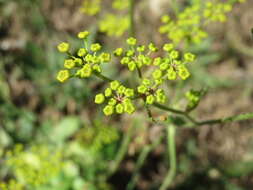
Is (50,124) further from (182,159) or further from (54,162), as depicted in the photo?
(182,159)

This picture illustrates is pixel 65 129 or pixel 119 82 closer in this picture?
pixel 119 82

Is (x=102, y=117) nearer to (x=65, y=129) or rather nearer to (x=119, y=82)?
(x=65, y=129)

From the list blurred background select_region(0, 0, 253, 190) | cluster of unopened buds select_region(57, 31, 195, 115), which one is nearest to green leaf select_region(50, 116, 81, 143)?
blurred background select_region(0, 0, 253, 190)

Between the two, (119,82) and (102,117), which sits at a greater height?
(102,117)

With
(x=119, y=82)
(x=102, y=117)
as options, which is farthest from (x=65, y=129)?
(x=119, y=82)

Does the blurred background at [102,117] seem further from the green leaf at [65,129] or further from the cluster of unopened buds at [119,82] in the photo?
the cluster of unopened buds at [119,82]

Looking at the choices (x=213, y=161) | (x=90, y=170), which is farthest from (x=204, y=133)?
(x=90, y=170)

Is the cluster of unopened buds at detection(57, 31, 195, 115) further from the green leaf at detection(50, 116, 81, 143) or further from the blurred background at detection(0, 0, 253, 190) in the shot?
the green leaf at detection(50, 116, 81, 143)

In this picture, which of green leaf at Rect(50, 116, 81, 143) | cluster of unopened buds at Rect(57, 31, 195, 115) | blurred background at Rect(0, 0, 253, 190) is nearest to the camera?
cluster of unopened buds at Rect(57, 31, 195, 115)
